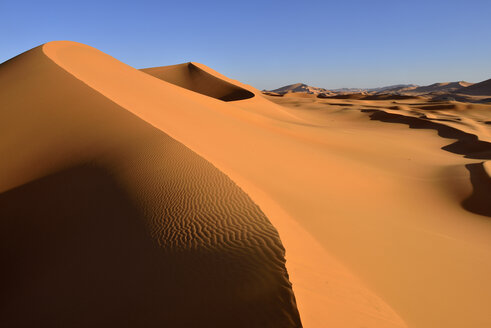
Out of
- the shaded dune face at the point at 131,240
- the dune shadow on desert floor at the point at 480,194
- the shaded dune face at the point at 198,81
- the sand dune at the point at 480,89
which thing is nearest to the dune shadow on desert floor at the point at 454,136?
the dune shadow on desert floor at the point at 480,194

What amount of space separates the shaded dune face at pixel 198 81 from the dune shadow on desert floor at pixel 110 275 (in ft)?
89.9

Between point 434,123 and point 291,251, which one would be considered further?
point 434,123

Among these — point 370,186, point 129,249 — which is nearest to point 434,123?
point 370,186

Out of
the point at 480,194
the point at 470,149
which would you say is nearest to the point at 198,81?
the point at 470,149

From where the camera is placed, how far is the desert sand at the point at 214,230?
2.43 m

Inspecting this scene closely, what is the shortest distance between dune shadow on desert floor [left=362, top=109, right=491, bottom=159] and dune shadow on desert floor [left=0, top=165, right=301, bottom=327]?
13.1 metres

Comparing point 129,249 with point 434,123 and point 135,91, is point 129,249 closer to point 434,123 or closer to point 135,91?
point 135,91

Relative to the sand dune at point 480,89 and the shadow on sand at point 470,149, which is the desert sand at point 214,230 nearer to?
the shadow on sand at point 470,149

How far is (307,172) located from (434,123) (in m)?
16.7

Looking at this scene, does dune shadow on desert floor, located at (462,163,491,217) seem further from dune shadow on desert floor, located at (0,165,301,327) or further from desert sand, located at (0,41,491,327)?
dune shadow on desert floor, located at (0,165,301,327)

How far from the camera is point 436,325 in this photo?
275 centimetres

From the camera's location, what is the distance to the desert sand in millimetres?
2430

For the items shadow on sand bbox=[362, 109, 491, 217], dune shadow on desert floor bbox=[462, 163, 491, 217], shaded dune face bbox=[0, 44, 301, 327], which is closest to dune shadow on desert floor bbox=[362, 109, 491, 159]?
shadow on sand bbox=[362, 109, 491, 217]

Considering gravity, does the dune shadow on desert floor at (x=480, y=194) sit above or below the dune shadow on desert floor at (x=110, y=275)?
below
